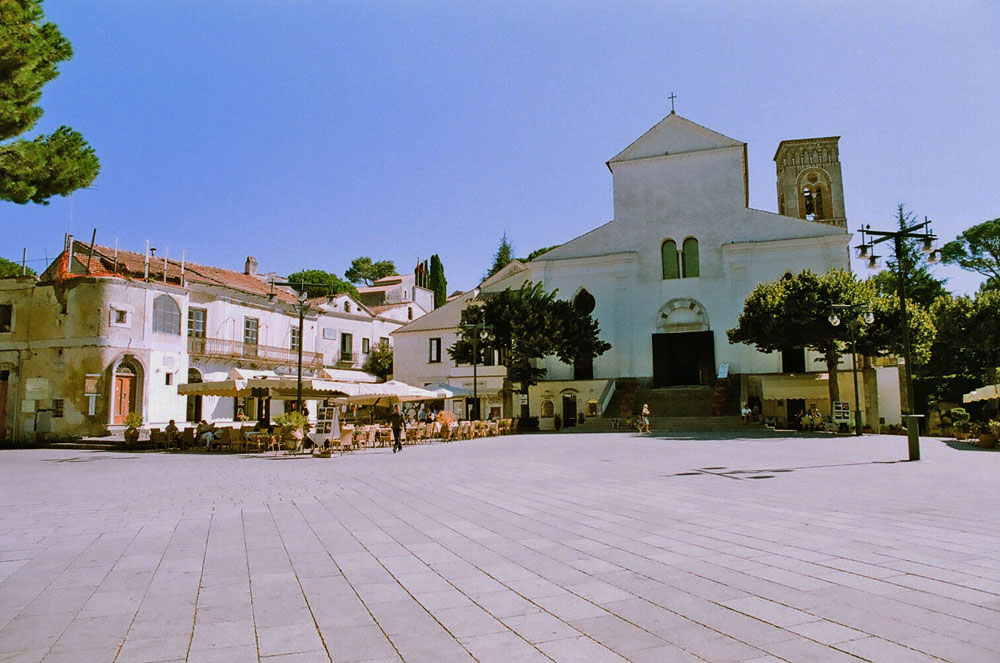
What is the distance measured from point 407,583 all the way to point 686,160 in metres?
37.5

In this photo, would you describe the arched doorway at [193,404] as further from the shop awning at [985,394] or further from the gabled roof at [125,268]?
the shop awning at [985,394]

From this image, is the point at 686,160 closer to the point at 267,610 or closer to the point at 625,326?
the point at 625,326

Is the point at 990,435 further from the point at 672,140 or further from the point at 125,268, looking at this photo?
the point at 125,268

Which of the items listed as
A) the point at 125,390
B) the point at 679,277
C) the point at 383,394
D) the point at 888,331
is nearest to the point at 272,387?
the point at 383,394

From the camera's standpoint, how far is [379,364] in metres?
45.8

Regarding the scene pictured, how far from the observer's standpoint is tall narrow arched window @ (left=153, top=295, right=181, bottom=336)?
1189 inches

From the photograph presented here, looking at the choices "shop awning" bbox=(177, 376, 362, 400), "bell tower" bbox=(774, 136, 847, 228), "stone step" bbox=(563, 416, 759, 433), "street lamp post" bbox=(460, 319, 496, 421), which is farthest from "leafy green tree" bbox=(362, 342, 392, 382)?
"bell tower" bbox=(774, 136, 847, 228)

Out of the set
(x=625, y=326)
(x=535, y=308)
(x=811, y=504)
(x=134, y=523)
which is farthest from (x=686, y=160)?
(x=134, y=523)

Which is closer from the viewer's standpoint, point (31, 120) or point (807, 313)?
point (31, 120)

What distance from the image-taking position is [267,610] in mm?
4129

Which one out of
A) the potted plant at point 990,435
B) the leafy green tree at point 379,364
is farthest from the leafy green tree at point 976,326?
the leafy green tree at point 379,364

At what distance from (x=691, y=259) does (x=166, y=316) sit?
27.6 metres

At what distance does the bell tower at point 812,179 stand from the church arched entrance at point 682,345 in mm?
17249

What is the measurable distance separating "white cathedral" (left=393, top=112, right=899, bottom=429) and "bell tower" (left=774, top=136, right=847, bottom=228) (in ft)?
35.1
